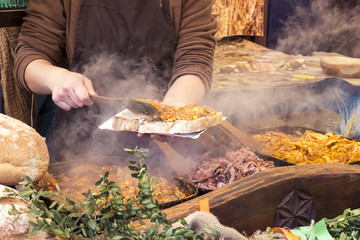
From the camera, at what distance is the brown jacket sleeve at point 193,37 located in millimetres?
2510

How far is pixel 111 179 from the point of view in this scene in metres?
1.82

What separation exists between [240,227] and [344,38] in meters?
5.53

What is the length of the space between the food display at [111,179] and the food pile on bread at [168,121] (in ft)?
0.75

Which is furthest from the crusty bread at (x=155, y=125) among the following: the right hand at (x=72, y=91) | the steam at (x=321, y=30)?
the steam at (x=321, y=30)

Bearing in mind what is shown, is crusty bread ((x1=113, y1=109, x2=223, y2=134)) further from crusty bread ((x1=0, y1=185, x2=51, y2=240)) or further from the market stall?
crusty bread ((x1=0, y1=185, x2=51, y2=240))

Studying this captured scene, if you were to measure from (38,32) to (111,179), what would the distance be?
3.53 ft

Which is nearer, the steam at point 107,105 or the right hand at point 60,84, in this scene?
the right hand at point 60,84

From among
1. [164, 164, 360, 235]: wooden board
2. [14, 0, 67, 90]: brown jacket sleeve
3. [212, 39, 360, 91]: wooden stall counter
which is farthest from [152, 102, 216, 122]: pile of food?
[212, 39, 360, 91]: wooden stall counter

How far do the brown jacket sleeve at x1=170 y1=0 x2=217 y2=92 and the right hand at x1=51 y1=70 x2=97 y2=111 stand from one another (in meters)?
0.69

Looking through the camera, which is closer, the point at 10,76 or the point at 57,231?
the point at 57,231

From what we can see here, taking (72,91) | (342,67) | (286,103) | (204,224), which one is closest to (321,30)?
(342,67)

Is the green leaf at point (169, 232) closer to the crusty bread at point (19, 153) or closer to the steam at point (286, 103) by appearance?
the crusty bread at point (19, 153)

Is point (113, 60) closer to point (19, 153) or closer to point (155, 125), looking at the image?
point (155, 125)

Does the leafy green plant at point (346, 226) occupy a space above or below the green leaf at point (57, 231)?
below
